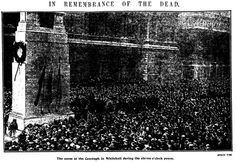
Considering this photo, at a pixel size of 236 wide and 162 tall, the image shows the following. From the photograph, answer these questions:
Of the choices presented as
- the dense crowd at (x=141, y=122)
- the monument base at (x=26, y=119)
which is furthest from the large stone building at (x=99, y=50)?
the dense crowd at (x=141, y=122)

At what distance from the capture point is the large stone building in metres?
8.94

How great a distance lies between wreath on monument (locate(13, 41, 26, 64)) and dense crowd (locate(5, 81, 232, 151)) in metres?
1.18

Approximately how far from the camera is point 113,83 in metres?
9.55

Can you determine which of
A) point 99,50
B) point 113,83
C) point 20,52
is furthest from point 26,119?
point 99,50

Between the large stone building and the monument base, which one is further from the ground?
the large stone building

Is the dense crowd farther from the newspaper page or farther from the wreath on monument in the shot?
the wreath on monument

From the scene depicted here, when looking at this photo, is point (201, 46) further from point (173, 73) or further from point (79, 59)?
point (79, 59)

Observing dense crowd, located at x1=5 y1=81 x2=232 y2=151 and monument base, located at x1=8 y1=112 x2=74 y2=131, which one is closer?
dense crowd, located at x1=5 y1=81 x2=232 y2=151

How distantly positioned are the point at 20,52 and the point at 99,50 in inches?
61.6

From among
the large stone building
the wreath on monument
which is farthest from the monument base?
the wreath on monument

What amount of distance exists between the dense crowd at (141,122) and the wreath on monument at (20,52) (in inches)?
46.3

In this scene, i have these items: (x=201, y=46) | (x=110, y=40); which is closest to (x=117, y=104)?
(x=110, y=40)

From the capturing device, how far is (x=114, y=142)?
29.1ft

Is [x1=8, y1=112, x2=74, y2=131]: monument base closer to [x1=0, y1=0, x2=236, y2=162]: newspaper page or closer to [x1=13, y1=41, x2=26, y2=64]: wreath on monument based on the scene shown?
[x1=0, y1=0, x2=236, y2=162]: newspaper page
